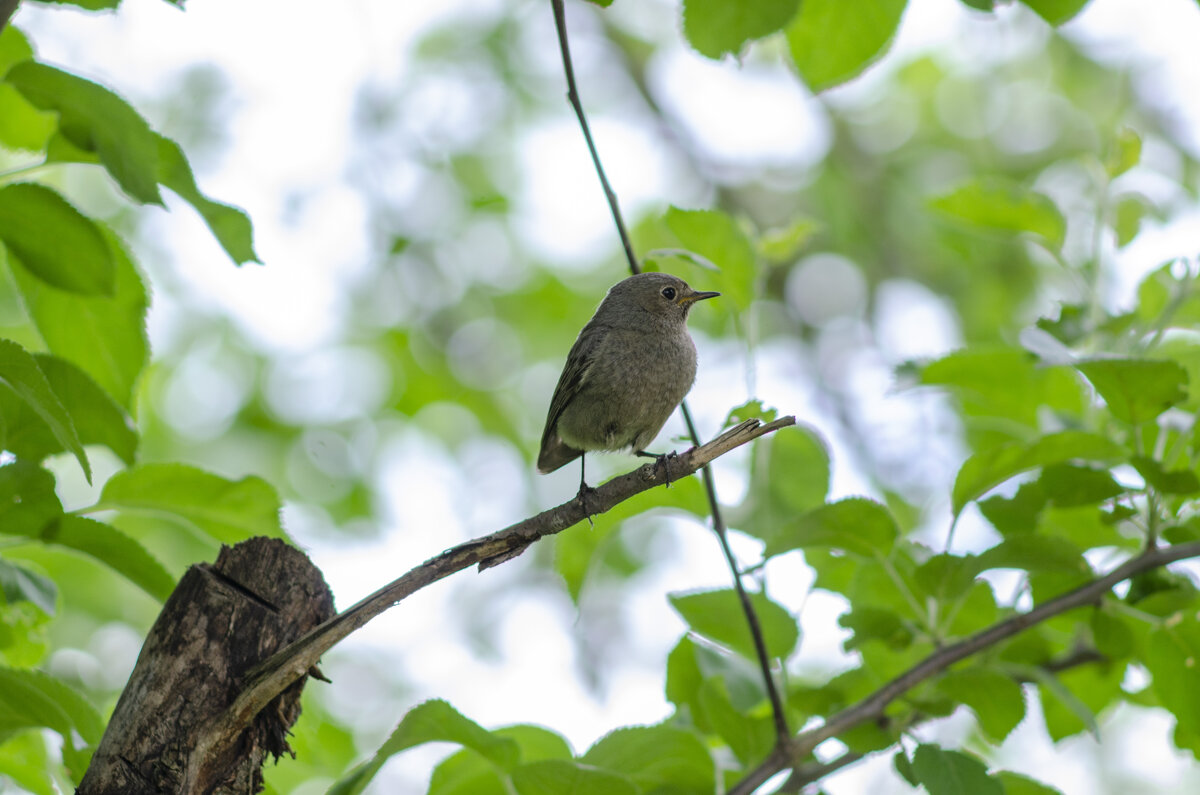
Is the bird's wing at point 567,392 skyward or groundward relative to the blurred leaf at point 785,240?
skyward

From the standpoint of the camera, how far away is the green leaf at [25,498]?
2.62m

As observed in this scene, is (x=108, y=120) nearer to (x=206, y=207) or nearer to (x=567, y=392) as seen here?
(x=206, y=207)

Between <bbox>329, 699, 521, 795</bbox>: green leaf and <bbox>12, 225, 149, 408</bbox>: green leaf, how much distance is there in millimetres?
1526

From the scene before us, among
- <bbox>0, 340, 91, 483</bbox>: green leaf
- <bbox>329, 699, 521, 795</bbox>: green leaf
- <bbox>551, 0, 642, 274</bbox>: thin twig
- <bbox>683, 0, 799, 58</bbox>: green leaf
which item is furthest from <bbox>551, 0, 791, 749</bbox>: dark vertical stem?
<bbox>0, 340, 91, 483</bbox>: green leaf

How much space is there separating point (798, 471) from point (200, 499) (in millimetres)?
2203

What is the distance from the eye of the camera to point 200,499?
3.15 meters

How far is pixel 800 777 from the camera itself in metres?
3.31

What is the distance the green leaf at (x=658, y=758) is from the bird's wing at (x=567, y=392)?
2.41m

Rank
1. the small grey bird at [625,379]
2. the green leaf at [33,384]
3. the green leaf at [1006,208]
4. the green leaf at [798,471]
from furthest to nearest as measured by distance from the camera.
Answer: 1. the small grey bird at [625,379]
2. the green leaf at [1006,208]
3. the green leaf at [798,471]
4. the green leaf at [33,384]

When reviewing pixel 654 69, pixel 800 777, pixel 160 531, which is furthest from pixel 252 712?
pixel 654 69

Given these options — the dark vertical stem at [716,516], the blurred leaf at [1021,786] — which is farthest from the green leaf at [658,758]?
the blurred leaf at [1021,786]

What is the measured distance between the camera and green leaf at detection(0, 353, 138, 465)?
2.75m

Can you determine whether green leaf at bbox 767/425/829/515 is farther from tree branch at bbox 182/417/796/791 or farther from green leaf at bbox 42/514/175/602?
green leaf at bbox 42/514/175/602

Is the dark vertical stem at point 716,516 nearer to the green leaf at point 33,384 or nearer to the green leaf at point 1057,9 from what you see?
the green leaf at point 1057,9
